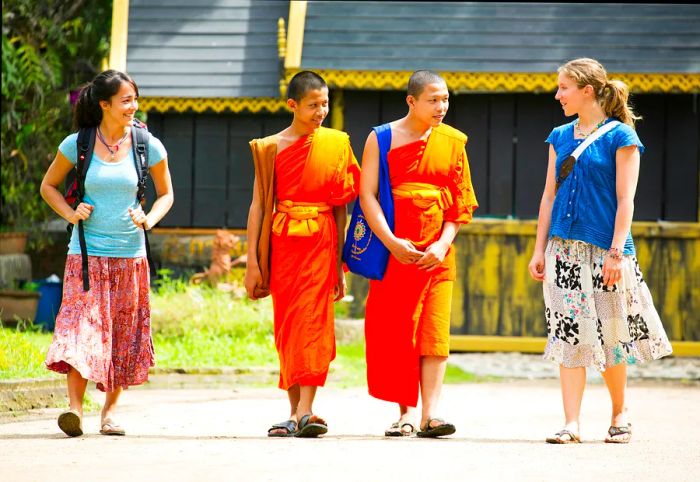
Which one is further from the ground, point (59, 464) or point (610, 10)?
point (610, 10)

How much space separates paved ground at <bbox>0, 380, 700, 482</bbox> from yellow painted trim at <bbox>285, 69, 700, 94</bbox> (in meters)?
3.94

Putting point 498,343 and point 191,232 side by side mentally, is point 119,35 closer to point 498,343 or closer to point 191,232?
point 191,232

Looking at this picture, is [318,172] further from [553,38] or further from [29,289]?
[29,289]

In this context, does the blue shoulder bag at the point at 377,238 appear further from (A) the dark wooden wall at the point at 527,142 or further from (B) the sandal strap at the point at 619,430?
(A) the dark wooden wall at the point at 527,142

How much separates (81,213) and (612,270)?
2883 millimetres

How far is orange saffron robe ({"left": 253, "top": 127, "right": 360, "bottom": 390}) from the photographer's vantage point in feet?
24.4

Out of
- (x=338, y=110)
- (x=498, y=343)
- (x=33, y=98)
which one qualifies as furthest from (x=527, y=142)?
(x=33, y=98)

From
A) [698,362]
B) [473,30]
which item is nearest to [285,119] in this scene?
[473,30]

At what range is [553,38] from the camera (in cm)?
1315

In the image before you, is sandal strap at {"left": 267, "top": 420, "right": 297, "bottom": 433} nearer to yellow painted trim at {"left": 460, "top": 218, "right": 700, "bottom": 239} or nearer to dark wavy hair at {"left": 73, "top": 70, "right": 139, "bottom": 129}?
dark wavy hair at {"left": 73, "top": 70, "right": 139, "bottom": 129}

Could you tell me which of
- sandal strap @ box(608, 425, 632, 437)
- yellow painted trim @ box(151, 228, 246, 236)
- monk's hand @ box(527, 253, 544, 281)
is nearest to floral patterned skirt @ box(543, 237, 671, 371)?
monk's hand @ box(527, 253, 544, 281)

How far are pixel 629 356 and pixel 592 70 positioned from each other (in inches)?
61.6

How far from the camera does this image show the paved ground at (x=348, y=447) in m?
5.91

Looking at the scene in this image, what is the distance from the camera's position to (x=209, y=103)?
13.8 metres
